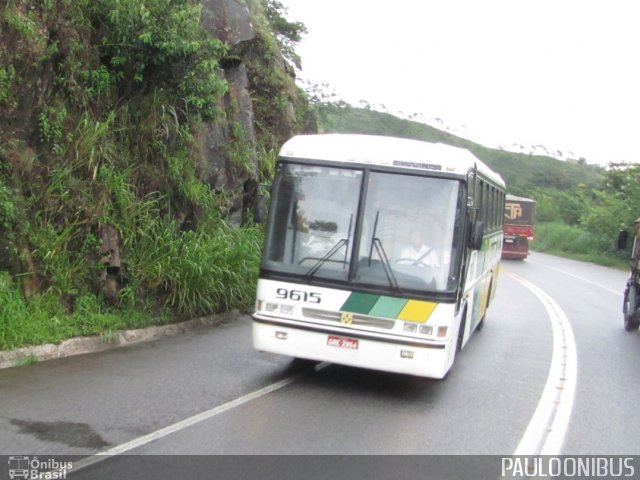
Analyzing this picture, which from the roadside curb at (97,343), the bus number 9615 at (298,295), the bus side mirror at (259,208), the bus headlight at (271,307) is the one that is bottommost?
the roadside curb at (97,343)

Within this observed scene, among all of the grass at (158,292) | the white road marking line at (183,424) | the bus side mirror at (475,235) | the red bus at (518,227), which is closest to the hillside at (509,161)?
the red bus at (518,227)

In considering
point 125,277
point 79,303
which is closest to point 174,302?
point 125,277

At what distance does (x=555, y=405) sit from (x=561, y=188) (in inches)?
2956

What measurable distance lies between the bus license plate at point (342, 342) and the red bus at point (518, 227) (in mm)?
29064

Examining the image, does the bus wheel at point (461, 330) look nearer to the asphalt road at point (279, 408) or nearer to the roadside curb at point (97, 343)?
the asphalt road at point (279, 408)

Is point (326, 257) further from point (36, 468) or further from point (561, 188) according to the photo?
point (561, 188)

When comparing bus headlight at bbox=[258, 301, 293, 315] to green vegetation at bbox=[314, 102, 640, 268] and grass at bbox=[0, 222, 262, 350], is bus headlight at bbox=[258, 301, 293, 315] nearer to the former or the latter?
grass at bbox=[0, 222, 262, 350]

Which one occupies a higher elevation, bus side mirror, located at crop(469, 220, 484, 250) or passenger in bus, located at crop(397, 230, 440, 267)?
bus side mirror, located at crop(469, 220, 484, 250)

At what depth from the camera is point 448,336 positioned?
7547mm

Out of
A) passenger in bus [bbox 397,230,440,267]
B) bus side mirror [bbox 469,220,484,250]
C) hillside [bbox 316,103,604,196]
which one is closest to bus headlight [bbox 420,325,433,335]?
passenger in bus [bbox 397,230,440,267]

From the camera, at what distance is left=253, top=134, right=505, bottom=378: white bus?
24.5 ft

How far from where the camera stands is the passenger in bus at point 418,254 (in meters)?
7.59

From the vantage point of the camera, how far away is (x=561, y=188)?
79.0m

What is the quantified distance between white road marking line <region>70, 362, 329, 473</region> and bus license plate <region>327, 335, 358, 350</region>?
820mm
